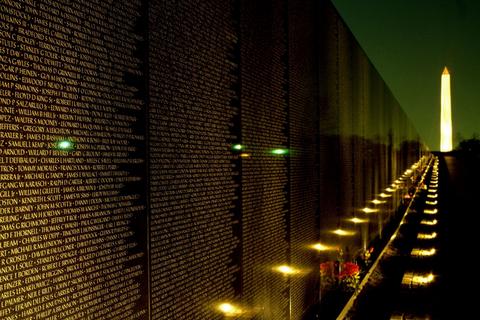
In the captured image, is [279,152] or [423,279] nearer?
[279,152]

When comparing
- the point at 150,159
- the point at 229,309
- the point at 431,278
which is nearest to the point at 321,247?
the point at 431,278

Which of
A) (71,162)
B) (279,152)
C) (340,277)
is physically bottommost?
(340,277)

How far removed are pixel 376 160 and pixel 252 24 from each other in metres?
11.8

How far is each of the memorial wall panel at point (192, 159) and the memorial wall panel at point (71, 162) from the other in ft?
0.84

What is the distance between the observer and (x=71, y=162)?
2.60m

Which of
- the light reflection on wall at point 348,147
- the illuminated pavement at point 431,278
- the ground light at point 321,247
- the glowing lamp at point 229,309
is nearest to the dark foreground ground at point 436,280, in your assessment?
the illuminated pavement at point 431,278

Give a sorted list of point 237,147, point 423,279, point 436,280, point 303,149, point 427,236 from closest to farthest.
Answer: point 237,147 < point 303,149 < point 436,280 < point 423,279 < point 427,236

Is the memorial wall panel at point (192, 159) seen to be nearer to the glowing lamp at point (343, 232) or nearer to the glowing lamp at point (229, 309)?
the glowing lamp at point (229, 309)

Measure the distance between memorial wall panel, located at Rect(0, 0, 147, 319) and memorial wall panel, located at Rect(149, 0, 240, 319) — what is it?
10.1 inches

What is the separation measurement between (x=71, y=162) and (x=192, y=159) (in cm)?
149

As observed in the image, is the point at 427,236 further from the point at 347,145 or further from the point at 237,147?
the point at 237,147

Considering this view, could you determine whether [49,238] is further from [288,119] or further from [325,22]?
[325,22]

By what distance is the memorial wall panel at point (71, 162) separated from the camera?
2230mm

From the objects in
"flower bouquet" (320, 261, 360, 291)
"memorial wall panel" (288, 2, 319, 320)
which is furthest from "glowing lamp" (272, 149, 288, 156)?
"flower bouquet" (320, 261, 360, 291)
